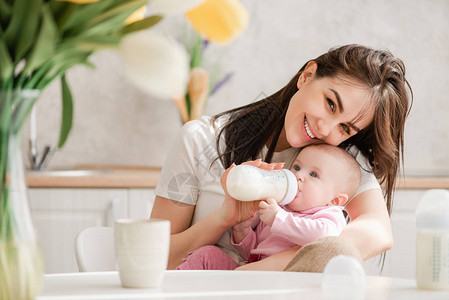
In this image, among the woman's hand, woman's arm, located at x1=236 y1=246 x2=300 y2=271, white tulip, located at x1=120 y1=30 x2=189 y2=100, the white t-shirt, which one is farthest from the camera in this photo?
the white t-shirt

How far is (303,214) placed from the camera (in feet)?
5.38

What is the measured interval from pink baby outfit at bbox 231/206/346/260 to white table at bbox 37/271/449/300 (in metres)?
0.31

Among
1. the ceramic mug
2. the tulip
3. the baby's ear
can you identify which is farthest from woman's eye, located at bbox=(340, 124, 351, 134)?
the tulip

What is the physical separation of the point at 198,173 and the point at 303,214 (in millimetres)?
353

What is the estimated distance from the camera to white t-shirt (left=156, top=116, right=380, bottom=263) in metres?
A: 1.79

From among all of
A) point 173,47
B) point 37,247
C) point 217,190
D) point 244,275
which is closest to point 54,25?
point 173,47

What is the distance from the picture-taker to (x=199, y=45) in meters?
3.19

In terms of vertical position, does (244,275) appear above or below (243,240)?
above

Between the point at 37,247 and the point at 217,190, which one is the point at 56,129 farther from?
the point at 37,247

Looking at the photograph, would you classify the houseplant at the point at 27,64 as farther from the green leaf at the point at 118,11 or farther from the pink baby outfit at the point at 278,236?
the pink baby outfit at the point at 278,236

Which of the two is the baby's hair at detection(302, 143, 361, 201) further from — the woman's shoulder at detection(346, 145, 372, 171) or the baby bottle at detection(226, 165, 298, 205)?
the baby bottle at detection(226, 165, 298, 205)

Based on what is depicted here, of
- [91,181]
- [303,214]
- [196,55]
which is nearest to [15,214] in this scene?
[303,214]

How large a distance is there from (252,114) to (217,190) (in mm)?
268

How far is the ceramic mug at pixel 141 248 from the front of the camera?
3.04ft
